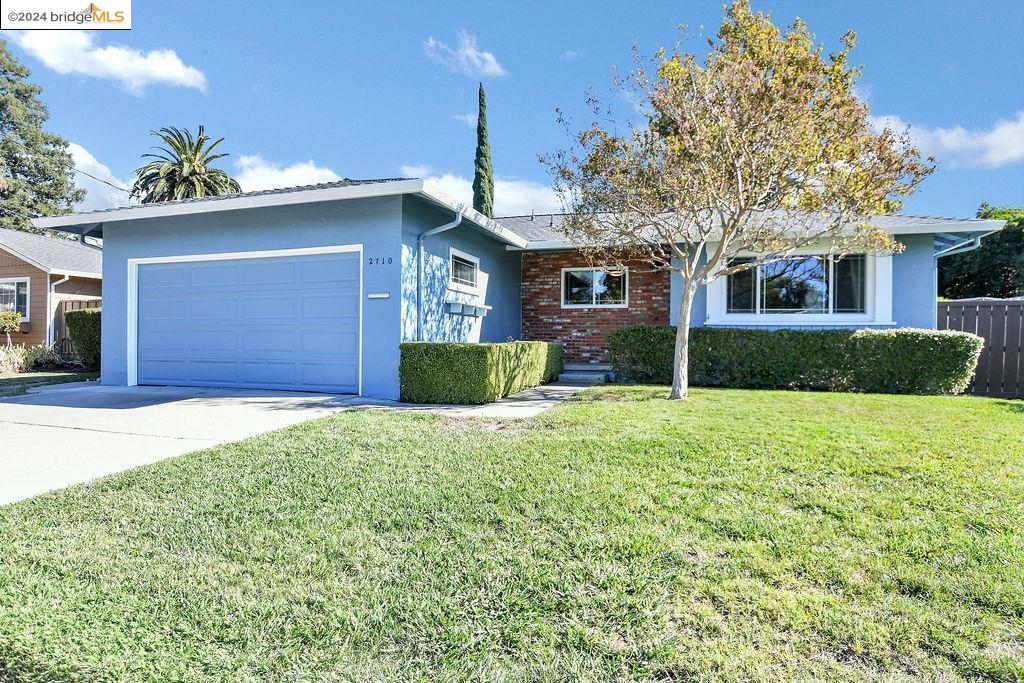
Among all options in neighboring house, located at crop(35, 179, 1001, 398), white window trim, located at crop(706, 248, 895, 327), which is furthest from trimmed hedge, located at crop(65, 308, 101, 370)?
white window trim, located at crop(706, 248, 895, 327)

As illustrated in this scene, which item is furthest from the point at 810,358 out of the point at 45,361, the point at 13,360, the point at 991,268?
the point at 45,361

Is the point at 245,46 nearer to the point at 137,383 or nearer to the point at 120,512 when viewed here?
the point at 137,383

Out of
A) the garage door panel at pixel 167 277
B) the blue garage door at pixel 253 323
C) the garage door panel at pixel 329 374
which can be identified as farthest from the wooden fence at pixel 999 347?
the garage door panel at pixel 167 277

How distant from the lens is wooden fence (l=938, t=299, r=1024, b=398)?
9.95 meters

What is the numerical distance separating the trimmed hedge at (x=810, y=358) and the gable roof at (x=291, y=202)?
3760mm

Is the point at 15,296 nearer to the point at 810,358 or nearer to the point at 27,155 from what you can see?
the point at 810,358

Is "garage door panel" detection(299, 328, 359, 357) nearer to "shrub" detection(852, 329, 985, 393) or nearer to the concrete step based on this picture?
the concrete step

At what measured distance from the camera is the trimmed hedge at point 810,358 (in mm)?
9172

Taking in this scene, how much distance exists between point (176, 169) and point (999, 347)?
31541 mm

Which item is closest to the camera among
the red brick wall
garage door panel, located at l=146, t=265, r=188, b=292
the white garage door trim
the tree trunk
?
the tree trunk

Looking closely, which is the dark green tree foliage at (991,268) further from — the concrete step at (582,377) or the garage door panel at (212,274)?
the garage door panel at (212,274)

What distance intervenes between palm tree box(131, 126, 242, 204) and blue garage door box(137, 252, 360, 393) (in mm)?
19432

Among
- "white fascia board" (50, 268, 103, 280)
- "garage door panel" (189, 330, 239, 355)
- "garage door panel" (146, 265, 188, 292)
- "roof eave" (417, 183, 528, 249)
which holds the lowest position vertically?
"garage door panel" (189, 330, 239, 355)

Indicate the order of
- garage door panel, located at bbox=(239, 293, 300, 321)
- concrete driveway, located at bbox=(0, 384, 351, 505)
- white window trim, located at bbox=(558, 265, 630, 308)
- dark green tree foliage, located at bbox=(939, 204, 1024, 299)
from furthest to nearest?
dark green tree foliage, located at bbox=(939, 204, 1024, 299)
white window trim, located at bbox=(558, 265, 630, 308)
garage door panel, located at bbox=(239, 293, 300, 321)
concrete driveway, located at bbox=(0, 384, 351, 505)
